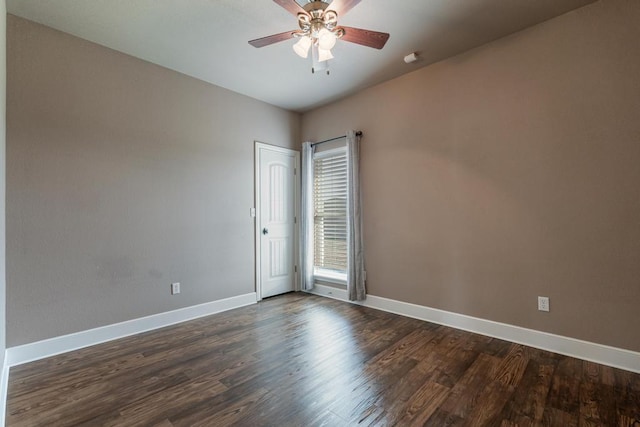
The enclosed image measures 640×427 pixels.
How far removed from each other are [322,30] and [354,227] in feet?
7.92

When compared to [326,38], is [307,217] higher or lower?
lower

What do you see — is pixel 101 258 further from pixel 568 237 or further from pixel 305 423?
pixel 568 237

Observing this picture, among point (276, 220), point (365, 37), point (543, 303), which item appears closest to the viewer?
point (365, 37)

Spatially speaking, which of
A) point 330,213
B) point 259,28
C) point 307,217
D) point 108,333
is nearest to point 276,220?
point 307,217

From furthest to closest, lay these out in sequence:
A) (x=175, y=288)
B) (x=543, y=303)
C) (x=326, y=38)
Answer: (x=175, y=288) → (x=543, y=303) → (x=326, y=38)

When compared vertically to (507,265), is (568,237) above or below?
above

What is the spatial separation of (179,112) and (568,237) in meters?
4.12

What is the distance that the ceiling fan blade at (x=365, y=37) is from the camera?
2049 millimetres

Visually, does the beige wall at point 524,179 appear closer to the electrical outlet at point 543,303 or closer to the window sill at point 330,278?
the electrical outlet at point 543,303

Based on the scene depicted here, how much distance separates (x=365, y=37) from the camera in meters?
2.13

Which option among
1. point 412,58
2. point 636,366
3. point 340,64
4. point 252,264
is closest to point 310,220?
point 252,264

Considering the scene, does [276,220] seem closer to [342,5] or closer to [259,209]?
[259,209]

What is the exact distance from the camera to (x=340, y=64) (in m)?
3.21

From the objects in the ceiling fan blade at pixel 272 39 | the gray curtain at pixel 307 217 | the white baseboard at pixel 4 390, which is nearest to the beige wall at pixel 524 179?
the gray curtain at pixel 307 217
